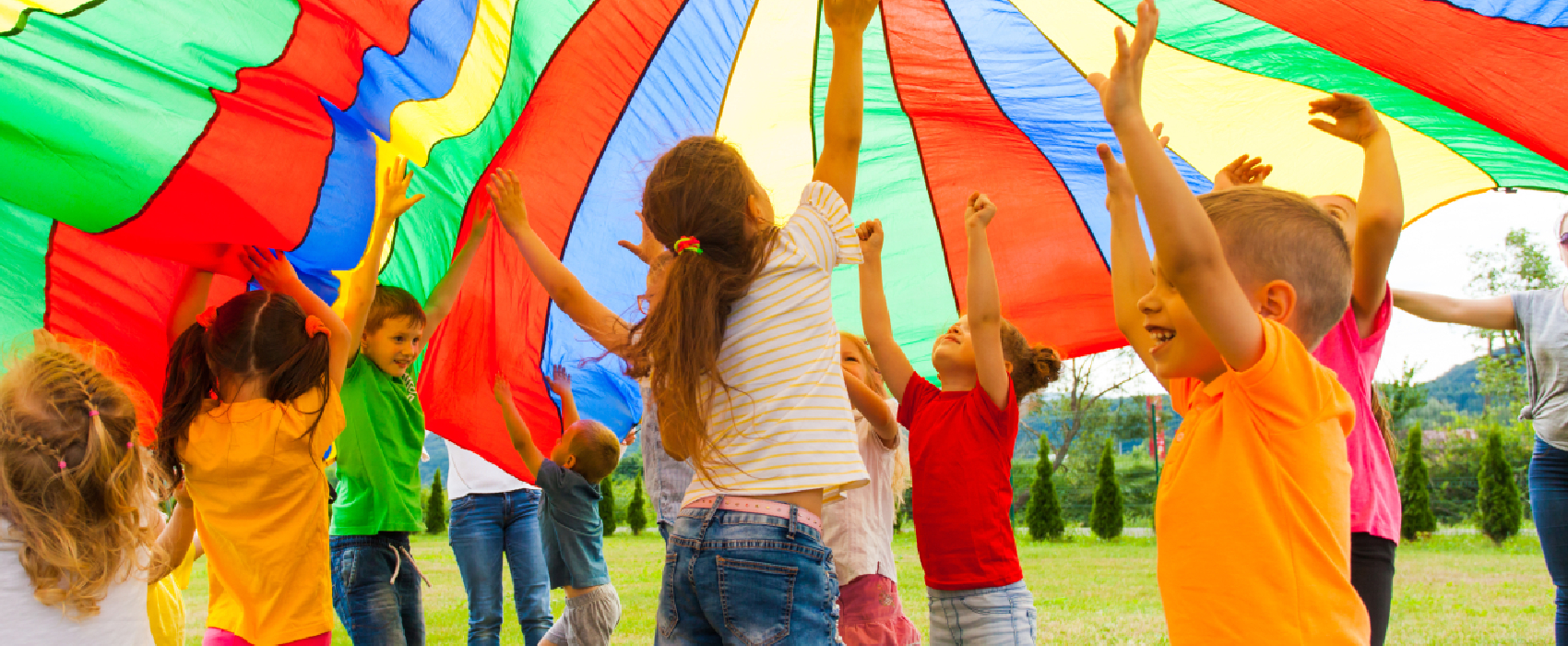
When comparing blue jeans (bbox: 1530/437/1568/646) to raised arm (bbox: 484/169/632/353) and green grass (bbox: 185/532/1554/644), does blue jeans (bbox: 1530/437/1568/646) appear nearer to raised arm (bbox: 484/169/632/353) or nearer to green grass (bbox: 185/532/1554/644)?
green grass (bbox: 185/532/1554/644)

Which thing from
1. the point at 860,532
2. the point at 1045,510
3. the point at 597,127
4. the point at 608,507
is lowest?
the point at 608,507

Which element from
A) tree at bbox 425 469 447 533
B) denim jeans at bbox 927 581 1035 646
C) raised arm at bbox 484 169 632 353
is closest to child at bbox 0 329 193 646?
raised arm at bbox 484 169 632 353

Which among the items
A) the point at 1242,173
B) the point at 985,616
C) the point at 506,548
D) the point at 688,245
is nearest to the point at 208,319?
the point at 688,245

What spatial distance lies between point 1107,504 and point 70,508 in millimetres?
12161

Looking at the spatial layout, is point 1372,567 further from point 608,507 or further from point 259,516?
point 608,507

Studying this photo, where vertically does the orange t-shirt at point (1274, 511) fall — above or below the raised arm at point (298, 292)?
below

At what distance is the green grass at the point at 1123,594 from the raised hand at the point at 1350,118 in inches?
164

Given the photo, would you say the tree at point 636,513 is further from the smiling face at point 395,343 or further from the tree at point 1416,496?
the smiling face at point 395,343

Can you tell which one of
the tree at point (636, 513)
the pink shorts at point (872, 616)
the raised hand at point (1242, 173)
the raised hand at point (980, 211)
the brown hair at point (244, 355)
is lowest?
the tree at point (636, 513)

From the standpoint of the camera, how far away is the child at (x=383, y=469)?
2928 mm

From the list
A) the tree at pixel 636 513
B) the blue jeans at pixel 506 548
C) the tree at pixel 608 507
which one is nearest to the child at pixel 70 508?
the blue jeans at pixel 506 548

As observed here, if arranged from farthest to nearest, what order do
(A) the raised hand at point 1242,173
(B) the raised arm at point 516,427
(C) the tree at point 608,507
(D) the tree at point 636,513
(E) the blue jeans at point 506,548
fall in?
(D) the tree at point 636,513, (C) the tree at point 608,507, (E) the blue jeans at point 506,548, (B) the raised arm at point 516,427, (A) the raised hand at point 1242,173

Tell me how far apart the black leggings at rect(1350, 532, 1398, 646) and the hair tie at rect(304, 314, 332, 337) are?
93.5 inches

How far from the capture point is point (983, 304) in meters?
2.44
